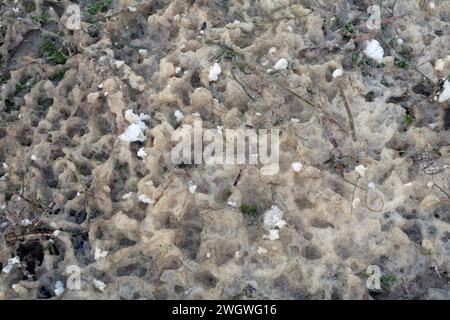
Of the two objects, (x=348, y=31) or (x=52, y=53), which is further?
(x=52, y=53)

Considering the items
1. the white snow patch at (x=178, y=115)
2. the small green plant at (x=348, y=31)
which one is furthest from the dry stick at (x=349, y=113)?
the white snow patch at (x=178, y=115)

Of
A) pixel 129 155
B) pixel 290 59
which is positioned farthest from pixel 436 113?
pixel 129 155

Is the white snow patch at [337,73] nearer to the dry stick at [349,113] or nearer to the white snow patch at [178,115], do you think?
the dry stick at [349,113]

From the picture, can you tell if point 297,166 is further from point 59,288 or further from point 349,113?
point 59,288

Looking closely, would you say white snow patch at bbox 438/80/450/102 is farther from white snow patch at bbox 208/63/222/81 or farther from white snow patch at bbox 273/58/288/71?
white snow patch at bbox 208/63/222/81

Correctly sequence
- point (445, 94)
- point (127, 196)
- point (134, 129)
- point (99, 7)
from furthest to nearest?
point (99, 7)
point (445, 94)
point (134, 129)
point (127, 196)

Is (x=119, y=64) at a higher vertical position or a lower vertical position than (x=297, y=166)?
higher

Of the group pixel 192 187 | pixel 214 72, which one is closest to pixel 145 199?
pixel 192 187

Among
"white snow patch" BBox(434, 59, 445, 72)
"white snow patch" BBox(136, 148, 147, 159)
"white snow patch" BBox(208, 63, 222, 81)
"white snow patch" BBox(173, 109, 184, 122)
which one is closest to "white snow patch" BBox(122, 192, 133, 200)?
"white snow patch" BBox(136, 148, 147, 159)
